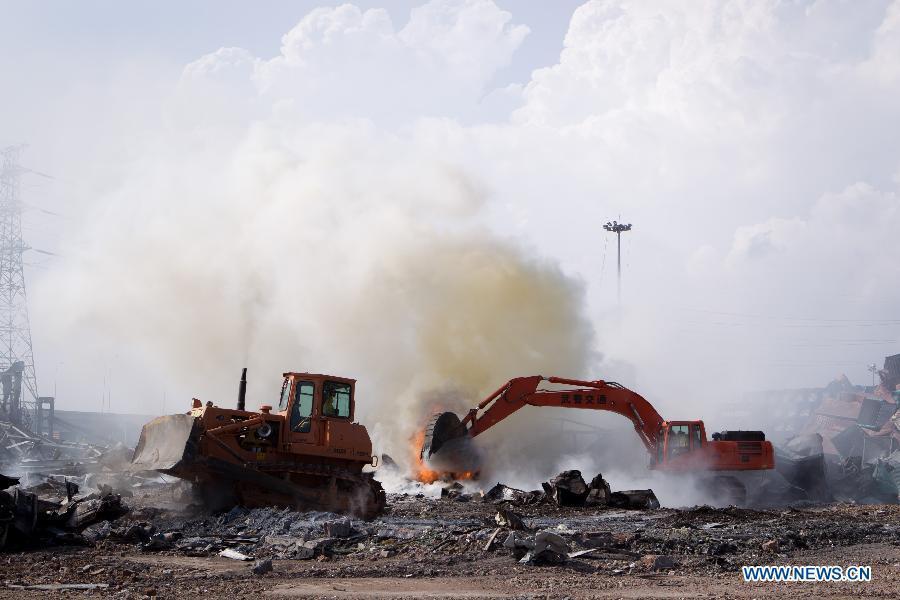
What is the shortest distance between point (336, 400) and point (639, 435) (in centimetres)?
1295

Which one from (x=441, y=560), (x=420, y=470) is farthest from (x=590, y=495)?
(x=441, y=560)

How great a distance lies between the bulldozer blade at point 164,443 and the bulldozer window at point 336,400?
2.76 m

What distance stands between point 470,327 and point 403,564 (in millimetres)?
27953

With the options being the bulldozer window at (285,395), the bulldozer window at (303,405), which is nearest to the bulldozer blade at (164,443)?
the bulldozer window at (285,395)

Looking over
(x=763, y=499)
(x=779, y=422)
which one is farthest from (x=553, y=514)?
(x=779, y=422)

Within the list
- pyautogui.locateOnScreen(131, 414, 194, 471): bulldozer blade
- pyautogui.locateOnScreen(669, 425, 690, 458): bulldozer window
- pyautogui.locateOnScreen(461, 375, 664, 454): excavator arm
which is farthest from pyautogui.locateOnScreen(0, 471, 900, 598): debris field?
pyautogui.locateOnScreen(461, 375, 664, 454): excavator arm

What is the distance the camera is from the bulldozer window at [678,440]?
27.0 metres

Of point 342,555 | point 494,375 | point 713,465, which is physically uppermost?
point 494,375

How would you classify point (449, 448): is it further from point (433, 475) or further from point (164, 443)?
point (164, 443)

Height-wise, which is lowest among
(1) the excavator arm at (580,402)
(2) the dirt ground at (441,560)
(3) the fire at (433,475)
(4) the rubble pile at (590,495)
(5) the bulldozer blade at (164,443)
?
(2) the dirt ground at (441,560)

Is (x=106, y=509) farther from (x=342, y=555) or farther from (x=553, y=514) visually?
(x=553, y=514)

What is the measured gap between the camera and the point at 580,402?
92.3 ft

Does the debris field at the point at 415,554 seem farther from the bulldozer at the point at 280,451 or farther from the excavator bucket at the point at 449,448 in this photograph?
the excavator bucket at the point at 449,448

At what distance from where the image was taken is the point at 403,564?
1290cm
